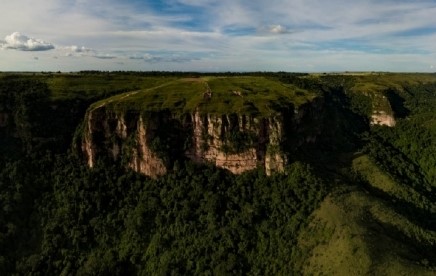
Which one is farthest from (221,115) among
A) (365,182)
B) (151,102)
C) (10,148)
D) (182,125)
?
(10,148)

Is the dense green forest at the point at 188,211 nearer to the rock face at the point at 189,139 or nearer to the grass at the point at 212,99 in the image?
the rock face at the point at 189,139

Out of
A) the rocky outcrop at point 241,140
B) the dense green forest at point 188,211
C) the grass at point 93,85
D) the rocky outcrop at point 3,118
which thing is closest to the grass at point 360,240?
the dense green forest at point 188,211

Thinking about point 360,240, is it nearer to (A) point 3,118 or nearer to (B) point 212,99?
(B) point 212,99

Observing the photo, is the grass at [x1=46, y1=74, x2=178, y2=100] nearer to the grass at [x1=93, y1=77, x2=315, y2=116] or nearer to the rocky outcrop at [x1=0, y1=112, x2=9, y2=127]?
the grass at [x1=93, y1=77, x2=315, y2=116]

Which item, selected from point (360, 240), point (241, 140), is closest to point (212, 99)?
point (241, 140)

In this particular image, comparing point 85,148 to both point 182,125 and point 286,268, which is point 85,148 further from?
point 286,268

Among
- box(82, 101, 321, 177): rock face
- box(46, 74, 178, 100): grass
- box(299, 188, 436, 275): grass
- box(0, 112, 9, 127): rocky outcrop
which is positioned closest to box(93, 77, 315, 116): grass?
box(82, 101, 321, 177): rock face

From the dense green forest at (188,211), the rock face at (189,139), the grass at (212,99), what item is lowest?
the dense green forest at (188,211)

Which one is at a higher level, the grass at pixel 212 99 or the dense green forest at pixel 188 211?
the grass at pixel 212 99
